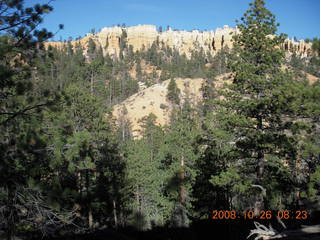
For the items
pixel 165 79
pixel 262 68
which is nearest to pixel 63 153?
pixel 262 68

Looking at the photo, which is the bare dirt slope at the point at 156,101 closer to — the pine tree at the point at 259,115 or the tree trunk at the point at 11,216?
the pine tree at the point at 259,115

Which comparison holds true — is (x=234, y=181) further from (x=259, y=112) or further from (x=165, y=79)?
(x=165, y=79)

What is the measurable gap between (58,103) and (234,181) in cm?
1010

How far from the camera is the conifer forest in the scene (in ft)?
19.7

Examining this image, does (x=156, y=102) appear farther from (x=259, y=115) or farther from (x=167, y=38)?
(x=167, y=38)

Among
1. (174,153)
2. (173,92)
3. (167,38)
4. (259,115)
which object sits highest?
(167,38)

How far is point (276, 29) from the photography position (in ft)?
46.2

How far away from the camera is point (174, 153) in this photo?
23844 mm

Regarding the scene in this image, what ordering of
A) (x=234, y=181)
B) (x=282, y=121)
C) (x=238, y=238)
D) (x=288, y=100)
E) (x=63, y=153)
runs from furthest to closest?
(x=238, y=238)
(x=234, y=181)
(x=282, y=121)
(x=288, y=100)
(x=63, y=153)

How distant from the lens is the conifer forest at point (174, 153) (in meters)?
6.02

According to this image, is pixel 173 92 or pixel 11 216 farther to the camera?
pixel 173 92

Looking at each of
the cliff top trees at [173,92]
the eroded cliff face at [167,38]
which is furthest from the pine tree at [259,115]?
the eroded cliff face at [167,38]

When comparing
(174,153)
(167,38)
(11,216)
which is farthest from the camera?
(167,38)

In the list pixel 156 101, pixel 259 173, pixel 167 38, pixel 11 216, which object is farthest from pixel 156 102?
pixel 167 38
